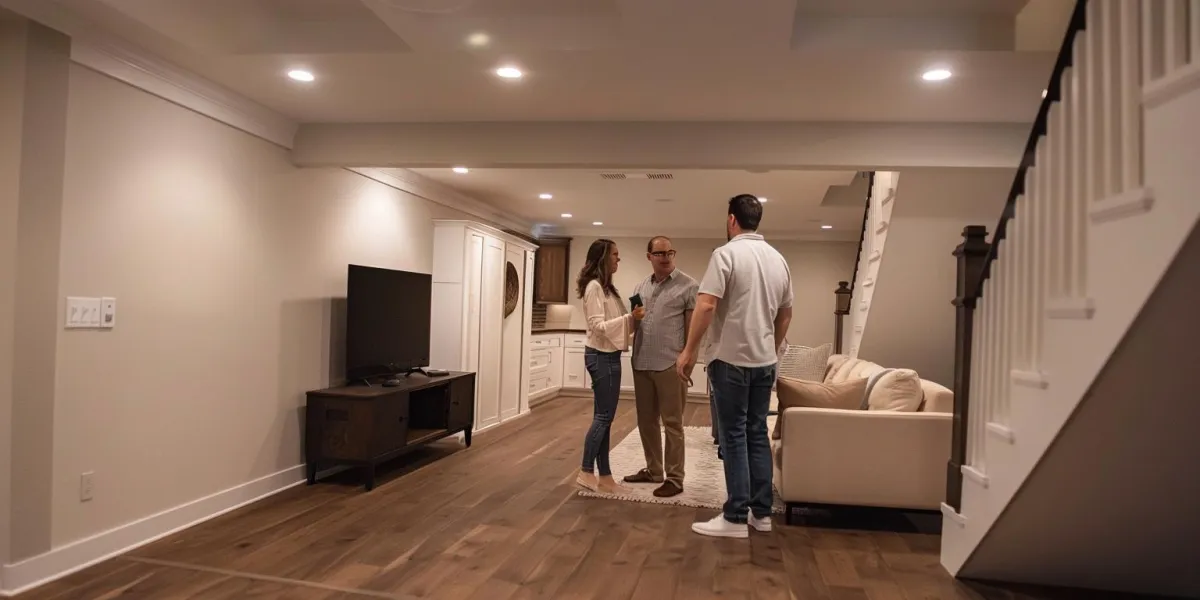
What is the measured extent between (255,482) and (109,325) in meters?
1.25

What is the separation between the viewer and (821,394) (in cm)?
337

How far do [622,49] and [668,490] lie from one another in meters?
2.24

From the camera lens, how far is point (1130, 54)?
1614mm

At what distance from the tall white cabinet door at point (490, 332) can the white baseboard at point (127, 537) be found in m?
2.19

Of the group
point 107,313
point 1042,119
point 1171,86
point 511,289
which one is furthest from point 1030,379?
point 511,289

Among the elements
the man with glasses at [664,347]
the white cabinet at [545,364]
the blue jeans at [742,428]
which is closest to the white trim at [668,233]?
the white cabinet at [545,364]

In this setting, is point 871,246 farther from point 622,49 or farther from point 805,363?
→ point 622,49

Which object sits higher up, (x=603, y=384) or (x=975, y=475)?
(x=603, y=384)

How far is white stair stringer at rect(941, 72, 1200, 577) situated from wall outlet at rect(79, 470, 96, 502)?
3.28 metres

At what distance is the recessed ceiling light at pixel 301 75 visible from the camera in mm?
3095

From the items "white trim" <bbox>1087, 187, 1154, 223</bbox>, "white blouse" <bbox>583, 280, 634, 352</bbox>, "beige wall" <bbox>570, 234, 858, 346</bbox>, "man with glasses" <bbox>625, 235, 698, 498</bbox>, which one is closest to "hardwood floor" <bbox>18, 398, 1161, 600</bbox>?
"man with glasses" <bbox>625, 235, 698, 498</bbox>

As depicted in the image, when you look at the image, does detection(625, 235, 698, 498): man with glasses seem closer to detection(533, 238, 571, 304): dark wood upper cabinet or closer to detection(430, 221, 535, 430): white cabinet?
detection(430, 221, 535, 430): white cabinet

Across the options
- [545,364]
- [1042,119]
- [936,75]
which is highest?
[936,75]

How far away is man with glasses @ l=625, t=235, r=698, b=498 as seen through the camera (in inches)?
144
